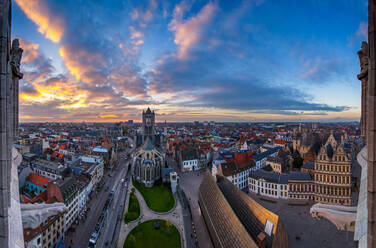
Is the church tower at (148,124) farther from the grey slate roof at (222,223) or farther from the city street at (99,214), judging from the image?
the grey slate roof at (222,223)

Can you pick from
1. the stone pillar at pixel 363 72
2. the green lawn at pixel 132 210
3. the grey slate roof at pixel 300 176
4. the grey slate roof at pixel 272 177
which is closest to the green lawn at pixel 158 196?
the green lawn at pixel 132 210

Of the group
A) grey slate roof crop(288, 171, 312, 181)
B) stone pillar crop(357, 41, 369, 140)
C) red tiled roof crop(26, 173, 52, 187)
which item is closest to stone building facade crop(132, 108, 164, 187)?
red tiled roof crop(26, 173, 52, 187)

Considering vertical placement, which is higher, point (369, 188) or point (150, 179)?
point (369, 188)

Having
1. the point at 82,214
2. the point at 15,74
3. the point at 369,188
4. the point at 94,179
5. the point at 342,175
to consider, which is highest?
the point at 15,74

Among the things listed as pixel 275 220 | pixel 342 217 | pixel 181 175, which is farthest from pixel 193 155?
pixel 342 217

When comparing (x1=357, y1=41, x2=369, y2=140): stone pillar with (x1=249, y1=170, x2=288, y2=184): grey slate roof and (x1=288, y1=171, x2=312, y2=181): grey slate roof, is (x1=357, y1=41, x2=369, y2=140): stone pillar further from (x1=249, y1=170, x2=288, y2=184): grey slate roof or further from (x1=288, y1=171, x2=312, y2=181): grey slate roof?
(x1=288, y1=171, x2=312, y2=181): grey slate roof

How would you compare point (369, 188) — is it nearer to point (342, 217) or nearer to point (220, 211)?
point (342, 217)
